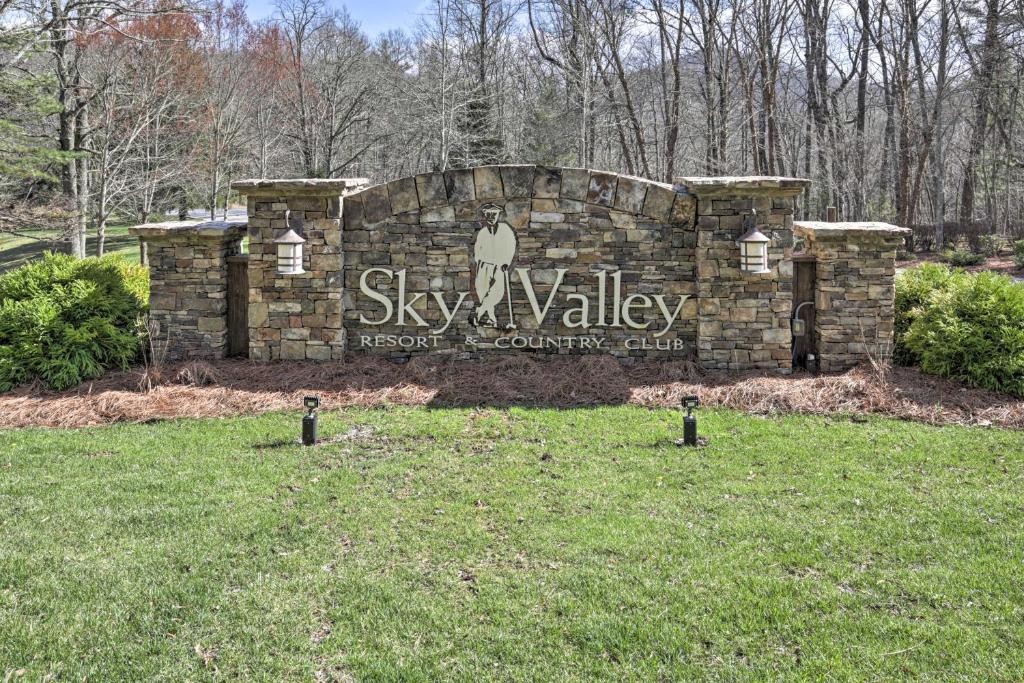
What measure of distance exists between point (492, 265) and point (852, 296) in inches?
161

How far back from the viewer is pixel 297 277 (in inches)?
303

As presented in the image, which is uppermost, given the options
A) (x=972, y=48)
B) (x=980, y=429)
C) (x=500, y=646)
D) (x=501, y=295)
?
(x=972, y=48)

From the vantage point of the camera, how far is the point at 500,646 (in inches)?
118

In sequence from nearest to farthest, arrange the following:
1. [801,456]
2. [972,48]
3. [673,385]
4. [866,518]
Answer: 1. [866,518]
2. [801,456]
3. [673,385]
4. [972,48]

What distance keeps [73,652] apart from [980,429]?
6.90 m

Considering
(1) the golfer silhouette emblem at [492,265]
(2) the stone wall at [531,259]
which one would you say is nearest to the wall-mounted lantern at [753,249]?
(2) the stone wall at [531,259]

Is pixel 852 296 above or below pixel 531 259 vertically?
below

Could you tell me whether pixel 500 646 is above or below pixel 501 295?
below

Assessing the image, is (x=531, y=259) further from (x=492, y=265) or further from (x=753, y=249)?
(x=753, y=249)

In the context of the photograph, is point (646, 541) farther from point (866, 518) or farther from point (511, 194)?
point (511, 194)

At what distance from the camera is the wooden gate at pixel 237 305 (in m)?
7.96

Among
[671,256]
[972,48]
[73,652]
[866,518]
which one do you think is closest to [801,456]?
[866,518]

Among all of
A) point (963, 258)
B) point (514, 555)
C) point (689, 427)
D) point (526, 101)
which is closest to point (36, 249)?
point (526, 101)

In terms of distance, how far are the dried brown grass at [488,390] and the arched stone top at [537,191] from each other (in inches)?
69.8
